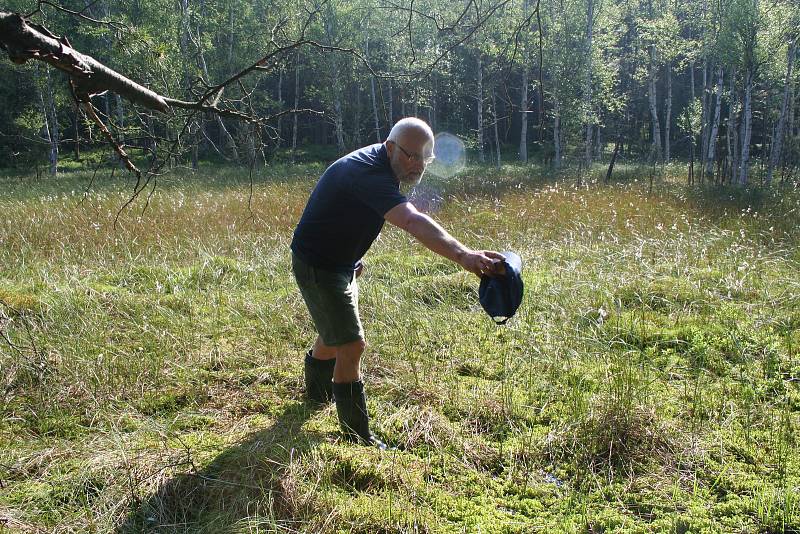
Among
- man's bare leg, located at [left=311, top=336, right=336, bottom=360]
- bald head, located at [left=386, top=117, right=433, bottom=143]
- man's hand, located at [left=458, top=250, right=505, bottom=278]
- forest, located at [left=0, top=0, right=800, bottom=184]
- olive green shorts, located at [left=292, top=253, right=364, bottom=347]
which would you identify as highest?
forest, located at [left=0, top=0, right=800, bottom=184]

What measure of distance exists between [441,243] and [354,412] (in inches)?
46.3

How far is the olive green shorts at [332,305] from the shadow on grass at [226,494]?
1.97 feet

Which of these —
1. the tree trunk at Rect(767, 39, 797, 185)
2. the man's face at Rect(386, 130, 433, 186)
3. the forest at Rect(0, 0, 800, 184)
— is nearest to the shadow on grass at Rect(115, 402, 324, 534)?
the man's face at Rect(386, 130, 433, 186)

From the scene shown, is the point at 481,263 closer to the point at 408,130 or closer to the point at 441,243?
the point at 441,243

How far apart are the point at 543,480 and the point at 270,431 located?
1.54 meters

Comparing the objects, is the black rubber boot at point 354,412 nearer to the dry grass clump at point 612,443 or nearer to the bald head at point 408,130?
the dry grass clump at point 612,443

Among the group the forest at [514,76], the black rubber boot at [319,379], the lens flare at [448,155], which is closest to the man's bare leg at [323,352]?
the black rubber boot at [319,379]

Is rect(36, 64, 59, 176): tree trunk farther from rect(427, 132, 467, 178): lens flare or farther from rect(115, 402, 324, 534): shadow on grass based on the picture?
rect(115, 402, 324, 534): shadow on grass

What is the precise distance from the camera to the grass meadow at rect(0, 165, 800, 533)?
2658 mm

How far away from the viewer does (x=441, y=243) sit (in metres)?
2.65

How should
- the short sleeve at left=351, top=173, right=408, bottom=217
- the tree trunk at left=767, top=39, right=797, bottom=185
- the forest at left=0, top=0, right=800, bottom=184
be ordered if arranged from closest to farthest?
the short sleeve at left=351, top=173, right=408, bottom=217, the tree trunk at left=767, top=39, right=797, bottom=185, the forest at left=0, top=0, right=800, bottom=184

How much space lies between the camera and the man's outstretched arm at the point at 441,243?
2.61 meters

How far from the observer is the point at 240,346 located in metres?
4.56

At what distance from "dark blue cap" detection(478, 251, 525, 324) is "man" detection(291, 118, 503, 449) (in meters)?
0.65
